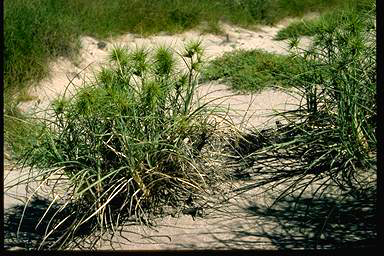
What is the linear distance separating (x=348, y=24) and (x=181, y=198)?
1.67 meters

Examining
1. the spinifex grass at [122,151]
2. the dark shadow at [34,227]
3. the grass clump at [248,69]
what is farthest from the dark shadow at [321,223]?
the grass clump at [248,69]

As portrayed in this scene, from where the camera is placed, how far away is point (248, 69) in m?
8.67

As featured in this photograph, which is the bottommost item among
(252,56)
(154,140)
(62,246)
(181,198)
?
(62,246)

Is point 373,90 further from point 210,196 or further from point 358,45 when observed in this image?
point 210,196

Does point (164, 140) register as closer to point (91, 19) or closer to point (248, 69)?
point (248, 69)

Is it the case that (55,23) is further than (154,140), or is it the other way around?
(55,23)

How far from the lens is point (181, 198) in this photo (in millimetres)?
4156

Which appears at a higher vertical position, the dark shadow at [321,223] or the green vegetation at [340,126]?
the green vegetation at [340,126]

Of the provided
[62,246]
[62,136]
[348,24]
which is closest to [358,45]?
[348,24]

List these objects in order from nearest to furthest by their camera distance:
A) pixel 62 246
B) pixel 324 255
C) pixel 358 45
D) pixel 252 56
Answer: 1. pixel 324 255
2. pixel 62 246
3. pixel 358 45
4. pixel 252 56

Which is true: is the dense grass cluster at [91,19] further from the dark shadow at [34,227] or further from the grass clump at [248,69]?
the dark shadow at [34,227]

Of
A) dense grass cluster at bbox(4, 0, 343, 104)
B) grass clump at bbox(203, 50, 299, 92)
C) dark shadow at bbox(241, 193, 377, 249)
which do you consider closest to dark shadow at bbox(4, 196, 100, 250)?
dark shadow at bbox(241, 193, 377, 249)

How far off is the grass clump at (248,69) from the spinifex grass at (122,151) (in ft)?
11.0

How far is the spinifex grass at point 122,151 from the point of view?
3883 mm
